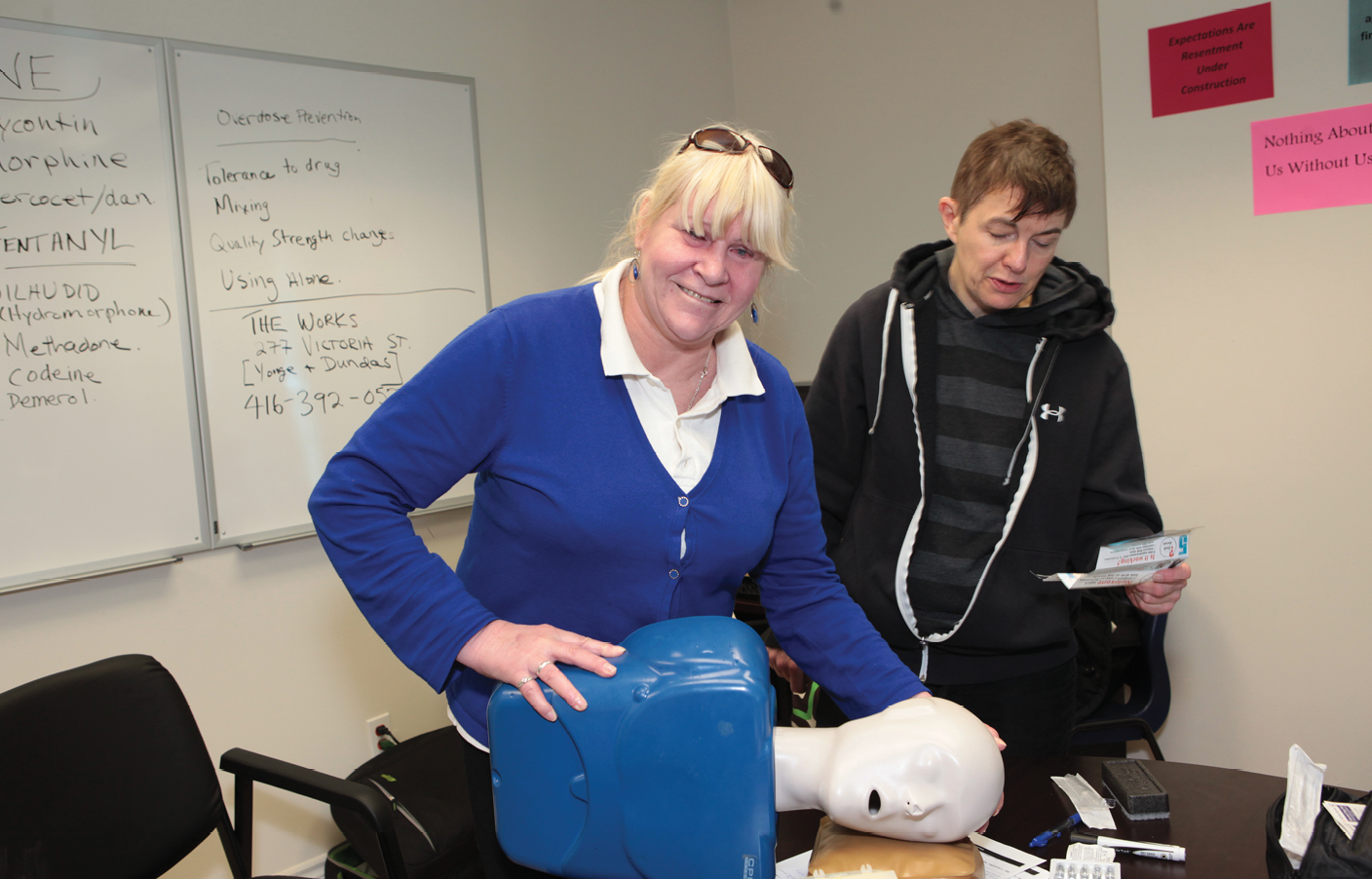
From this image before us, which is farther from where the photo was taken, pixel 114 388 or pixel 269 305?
pixel 269 305

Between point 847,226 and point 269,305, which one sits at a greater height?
point 847,226

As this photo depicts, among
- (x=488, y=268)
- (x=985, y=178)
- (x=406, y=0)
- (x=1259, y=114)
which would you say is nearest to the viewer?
(x=985, y=178)

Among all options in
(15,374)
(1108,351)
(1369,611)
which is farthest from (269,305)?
(1369,611)

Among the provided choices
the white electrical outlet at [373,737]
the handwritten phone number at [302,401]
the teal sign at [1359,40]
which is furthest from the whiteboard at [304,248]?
the teal sign at [1359,40]

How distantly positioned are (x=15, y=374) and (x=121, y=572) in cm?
49

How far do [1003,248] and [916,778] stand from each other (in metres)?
0.87

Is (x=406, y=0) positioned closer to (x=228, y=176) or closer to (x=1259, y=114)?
(x=228, y=176)

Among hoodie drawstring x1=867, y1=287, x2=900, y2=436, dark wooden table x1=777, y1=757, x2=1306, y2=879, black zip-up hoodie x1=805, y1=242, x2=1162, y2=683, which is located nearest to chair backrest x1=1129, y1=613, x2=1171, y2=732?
black zip-up hoodie x1=805, y1=242, x2=1162, y2=683

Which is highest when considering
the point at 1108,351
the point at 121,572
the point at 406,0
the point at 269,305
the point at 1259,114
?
the point at 406,0

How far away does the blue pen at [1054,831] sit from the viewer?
3.72 ft

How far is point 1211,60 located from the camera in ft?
6.82

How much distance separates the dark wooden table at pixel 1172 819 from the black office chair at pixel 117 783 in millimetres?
915

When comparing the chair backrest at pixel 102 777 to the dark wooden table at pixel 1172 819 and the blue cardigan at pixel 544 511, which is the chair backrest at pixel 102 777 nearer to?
the blue cardigan at pixel 544 511

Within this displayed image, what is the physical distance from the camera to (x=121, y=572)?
6.74 feet
